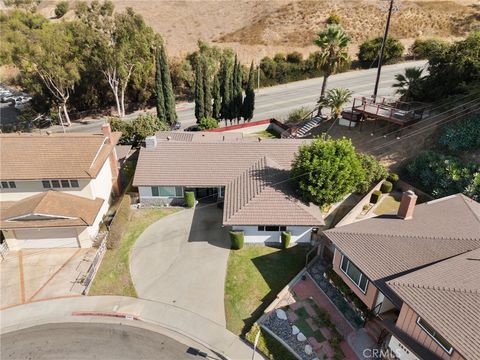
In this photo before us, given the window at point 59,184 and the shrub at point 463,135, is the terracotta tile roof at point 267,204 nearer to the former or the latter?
the window at point 59,184

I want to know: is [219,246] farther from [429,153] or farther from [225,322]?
[429,153]

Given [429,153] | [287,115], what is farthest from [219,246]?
[287,115]

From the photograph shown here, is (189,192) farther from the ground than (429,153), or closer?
closer

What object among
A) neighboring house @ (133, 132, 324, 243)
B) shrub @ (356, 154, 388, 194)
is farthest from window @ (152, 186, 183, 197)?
shrub @ (356, 154, 388, 194)

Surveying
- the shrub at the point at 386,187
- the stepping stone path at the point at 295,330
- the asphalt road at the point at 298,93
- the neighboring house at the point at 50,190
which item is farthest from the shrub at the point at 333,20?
the stepping stone path at the point at 295,330

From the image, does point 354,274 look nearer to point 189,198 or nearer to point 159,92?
point 189,198

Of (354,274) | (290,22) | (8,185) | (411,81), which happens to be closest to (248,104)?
(411,81)
